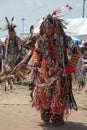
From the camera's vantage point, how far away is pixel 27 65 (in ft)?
22.0

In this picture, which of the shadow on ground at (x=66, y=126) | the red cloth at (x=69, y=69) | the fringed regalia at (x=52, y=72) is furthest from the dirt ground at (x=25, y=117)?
the red cloth at (x=69, y=69)

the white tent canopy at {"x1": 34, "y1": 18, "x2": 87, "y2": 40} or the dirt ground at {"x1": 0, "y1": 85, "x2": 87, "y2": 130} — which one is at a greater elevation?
the white tent canopy at {"x1": 34, "y1": 18, "x2": 87, "y2": 40}

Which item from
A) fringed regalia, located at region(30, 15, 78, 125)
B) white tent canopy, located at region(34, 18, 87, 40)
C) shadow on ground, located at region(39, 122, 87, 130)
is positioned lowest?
shadow on ground, located at region(39, 122, 87, 130)

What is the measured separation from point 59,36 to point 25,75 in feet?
→ 2.77

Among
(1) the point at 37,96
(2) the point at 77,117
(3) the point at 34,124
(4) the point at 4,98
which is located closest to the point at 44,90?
(1) the point at 37,96

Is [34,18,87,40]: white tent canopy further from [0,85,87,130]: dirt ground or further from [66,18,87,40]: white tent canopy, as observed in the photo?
[0,85,87,130]: dirt ground

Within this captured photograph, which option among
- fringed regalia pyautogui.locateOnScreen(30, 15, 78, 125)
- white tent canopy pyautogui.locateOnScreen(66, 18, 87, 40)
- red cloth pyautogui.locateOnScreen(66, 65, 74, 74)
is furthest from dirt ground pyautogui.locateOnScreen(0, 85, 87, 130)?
white tent canopy pyautogui.locateOnScreen(66, 18, 87, 40)

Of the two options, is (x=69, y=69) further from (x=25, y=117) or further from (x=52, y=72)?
(x=25, y=117)

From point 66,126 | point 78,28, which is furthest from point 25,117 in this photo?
point 78,28

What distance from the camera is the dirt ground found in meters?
6.47

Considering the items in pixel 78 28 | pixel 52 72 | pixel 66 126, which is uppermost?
pixel 78 28

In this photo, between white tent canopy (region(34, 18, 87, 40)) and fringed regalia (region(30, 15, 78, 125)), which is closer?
fringed regalia (region(30, 15, 78, 125))

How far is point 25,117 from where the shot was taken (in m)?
7.12

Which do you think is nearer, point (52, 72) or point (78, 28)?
point (52, 72)
